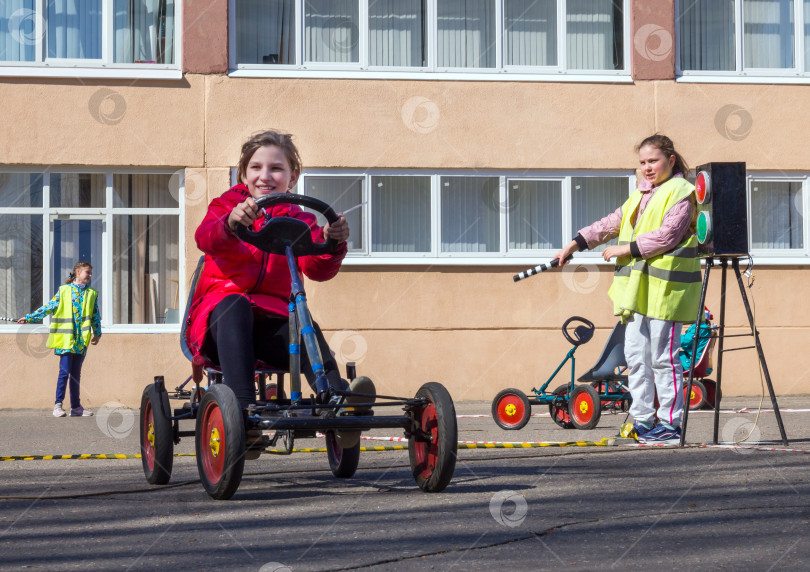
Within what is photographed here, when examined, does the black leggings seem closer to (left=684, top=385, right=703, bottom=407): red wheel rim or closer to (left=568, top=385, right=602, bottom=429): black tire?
(left=568, top=385, right=602, bottom=429): black tire

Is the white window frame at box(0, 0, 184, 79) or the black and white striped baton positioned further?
the white window frame at box(0, 0, 184, 79)

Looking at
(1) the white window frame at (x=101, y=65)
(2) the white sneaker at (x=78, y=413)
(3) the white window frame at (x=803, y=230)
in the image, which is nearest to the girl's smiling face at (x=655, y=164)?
(2) the white sneaker at (x=78, y=413)

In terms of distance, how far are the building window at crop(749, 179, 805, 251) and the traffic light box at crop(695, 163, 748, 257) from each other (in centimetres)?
869

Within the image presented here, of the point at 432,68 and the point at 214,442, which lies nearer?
the point at 214,442

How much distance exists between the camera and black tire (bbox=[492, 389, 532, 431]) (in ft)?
32.9

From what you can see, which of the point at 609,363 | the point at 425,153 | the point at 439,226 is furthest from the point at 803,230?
the point at 609,363

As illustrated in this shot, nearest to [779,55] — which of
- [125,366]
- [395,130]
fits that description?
[395,130]

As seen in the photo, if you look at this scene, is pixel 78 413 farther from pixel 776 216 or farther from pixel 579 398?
pixel 776 216

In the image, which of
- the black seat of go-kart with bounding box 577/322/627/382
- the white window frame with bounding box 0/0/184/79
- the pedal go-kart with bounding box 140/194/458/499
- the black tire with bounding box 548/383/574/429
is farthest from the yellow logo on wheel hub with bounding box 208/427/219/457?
the white window frame with bounding box 0/0/184/79

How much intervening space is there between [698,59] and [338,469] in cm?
1114

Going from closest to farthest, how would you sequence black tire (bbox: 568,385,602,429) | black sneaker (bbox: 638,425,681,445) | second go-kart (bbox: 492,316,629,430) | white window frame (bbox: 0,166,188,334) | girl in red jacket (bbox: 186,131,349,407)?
1. girl in red jacket (bbox: 186,131,349,407)
2. black sneaker (bbox: 638,425,681,445)
3. black tire (bbox: 568,385,602,429)
4. second go-kart (bbox: 492,316,629,430)
5. white window frame (bbox: 0,166,188,334)

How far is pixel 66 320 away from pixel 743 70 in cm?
882

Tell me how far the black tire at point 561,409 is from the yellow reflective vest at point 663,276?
256 centimetres

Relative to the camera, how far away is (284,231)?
5398 mm
